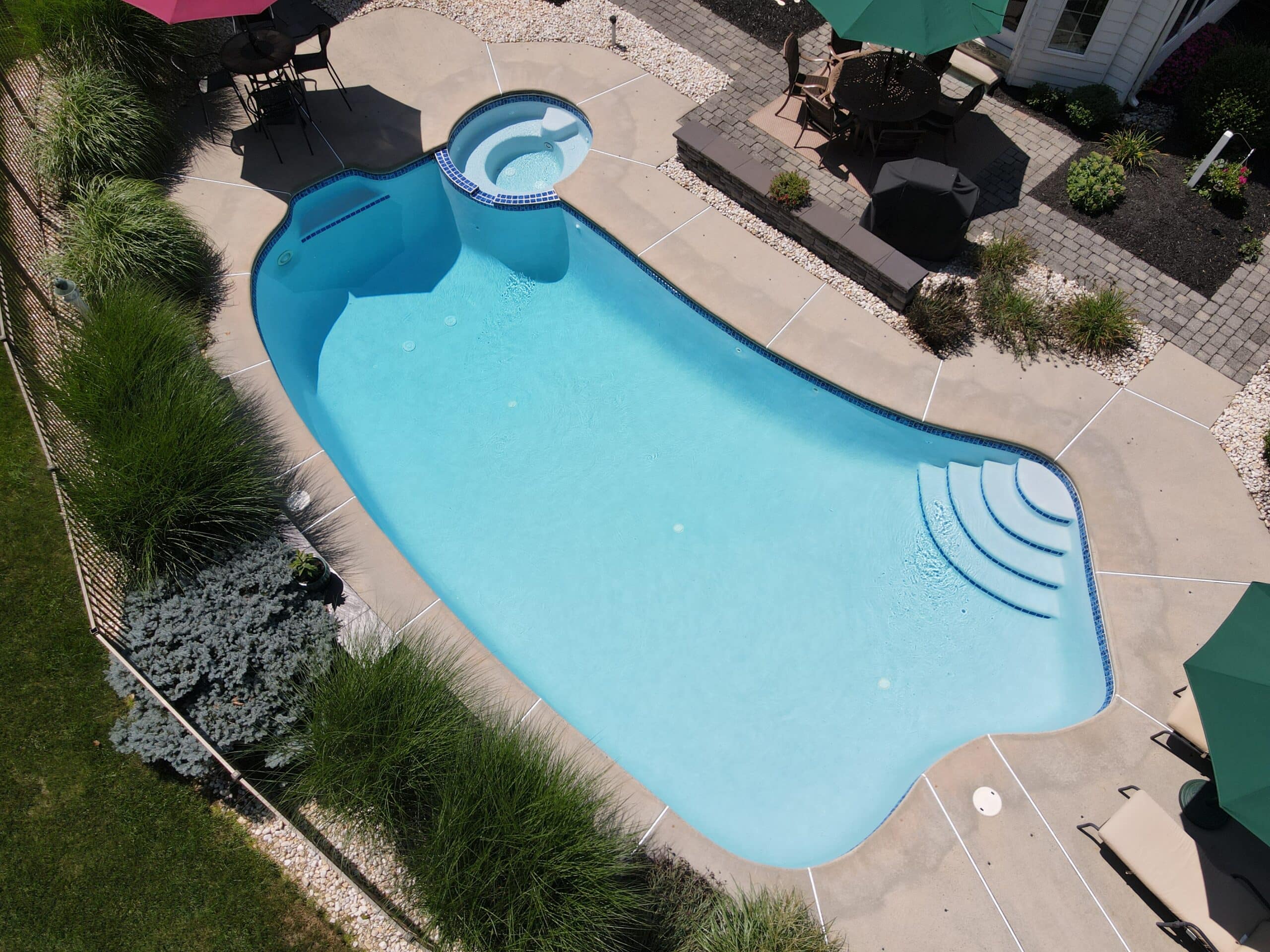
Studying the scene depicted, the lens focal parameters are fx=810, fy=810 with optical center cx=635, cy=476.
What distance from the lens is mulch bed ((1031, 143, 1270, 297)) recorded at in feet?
35.7

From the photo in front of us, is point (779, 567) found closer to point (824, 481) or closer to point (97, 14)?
point (824, 481)

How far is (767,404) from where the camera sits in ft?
34.6

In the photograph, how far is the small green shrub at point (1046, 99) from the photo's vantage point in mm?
12180

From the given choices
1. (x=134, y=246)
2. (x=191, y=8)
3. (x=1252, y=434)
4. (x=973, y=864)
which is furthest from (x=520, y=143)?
(x=973, y=864)

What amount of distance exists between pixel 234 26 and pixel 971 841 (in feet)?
52.4

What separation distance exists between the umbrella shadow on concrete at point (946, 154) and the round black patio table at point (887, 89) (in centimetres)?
63

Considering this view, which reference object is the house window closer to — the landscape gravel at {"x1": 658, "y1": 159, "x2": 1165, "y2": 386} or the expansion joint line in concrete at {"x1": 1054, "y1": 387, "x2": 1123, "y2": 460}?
the landscape gravel at {"x1": 658, "y1": 159, "x2": 1165, "y2": 386}

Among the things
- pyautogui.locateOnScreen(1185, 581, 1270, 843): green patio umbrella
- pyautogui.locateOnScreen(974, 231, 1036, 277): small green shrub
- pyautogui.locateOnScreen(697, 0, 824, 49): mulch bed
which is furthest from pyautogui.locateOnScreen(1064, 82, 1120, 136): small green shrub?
pyautogui.locateOnScreen(1185, 581, 1270, 843): green patio umbrella

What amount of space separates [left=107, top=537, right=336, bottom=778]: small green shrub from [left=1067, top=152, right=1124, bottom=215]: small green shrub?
11160 millimetres

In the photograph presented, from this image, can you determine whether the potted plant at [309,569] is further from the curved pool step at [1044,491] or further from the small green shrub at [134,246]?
the curved pool step at [1044,491]

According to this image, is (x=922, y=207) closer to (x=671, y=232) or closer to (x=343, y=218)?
(x=671, y=232)

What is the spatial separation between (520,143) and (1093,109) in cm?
859

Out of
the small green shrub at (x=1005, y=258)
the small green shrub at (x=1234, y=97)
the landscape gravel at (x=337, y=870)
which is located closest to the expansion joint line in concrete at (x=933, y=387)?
the small green shrub at (x=1005, y=258)

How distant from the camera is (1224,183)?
11.1m
